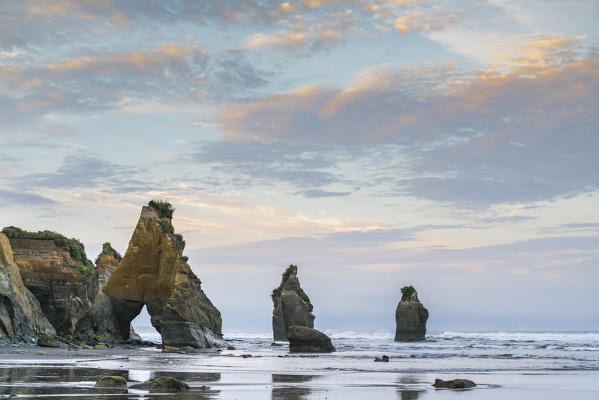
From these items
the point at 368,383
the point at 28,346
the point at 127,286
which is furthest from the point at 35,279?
the point at 368,383

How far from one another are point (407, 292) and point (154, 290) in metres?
49.2

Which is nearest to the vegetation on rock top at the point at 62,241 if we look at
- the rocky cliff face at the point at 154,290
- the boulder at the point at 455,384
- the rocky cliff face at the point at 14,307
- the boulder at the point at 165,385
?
the rocky cliff face at the point at 154,290

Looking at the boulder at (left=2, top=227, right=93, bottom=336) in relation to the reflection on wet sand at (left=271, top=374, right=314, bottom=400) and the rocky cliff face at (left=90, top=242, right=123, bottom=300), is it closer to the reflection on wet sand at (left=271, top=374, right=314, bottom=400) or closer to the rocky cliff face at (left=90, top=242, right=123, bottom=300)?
the rocky cliff face at (left=90, top=242, right=123, bottom=300)

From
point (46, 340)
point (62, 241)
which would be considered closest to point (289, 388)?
point (46, 340)

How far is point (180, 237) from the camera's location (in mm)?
65625

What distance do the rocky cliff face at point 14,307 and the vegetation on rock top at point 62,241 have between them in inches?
611

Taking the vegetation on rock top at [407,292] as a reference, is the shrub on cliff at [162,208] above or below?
above

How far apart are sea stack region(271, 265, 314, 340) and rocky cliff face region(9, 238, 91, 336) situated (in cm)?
4074

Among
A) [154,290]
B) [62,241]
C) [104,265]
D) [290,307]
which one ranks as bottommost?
[290,307]

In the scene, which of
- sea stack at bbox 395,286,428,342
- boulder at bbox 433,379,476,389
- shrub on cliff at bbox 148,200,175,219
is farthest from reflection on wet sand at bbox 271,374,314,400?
sea stack at bbox 395,286,428,342

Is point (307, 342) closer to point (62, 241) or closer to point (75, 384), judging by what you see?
point (62, 241)

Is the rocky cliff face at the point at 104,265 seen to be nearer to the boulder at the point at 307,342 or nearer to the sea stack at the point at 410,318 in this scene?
the boulder at the point at 307,342

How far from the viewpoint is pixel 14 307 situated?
48438 millimetres

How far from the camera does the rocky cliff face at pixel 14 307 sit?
47281mm
